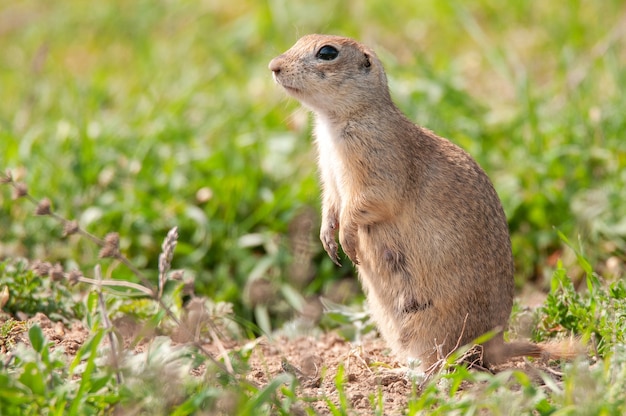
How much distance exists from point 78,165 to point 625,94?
3963 mm

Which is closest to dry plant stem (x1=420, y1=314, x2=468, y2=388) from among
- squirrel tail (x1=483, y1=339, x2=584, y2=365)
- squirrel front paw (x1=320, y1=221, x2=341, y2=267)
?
squirrel tail (x1=483, y1=339, x2=584, y2=365)

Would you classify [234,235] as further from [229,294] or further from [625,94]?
[625,94]

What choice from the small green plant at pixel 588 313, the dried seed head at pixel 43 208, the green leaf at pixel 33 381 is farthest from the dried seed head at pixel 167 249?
the small green plant at pixel 588 313

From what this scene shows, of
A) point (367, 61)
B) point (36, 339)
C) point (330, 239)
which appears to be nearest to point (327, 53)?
point (367, 61)

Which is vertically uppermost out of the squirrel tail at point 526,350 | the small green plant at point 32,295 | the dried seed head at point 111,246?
the dried seed head at point 111,246

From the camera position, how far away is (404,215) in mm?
4211

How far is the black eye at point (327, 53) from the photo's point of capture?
4500 mm

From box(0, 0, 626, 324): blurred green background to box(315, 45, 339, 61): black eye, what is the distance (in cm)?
107

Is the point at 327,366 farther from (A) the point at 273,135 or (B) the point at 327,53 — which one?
(A) the point at 273,135

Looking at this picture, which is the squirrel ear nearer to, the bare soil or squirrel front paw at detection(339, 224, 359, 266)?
squirrel front paw at detection(339, 224, 359, 266)

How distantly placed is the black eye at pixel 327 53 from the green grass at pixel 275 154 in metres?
0.98

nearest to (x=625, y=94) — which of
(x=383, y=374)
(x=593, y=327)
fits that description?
(x=593, y=327)

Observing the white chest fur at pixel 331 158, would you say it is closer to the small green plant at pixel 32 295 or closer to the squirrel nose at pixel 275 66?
the squirrel nose at pixel 275 66

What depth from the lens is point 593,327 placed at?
13.3 ft
